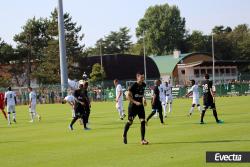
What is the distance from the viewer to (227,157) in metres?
10.9

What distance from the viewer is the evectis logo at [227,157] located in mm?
10714

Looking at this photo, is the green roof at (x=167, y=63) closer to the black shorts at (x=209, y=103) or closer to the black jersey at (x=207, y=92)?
the black jersey at (x=207, y=92)

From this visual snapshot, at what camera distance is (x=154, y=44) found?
410 ft

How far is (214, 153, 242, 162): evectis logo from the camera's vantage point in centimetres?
1071

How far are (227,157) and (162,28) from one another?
115 m

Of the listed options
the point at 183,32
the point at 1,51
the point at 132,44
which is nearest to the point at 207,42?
the point at 183,32

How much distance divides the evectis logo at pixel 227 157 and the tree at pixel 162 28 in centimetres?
11276

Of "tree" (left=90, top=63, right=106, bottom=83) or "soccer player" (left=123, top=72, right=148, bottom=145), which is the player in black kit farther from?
"tree" (left=90, top=63, right=106, bottom=83)

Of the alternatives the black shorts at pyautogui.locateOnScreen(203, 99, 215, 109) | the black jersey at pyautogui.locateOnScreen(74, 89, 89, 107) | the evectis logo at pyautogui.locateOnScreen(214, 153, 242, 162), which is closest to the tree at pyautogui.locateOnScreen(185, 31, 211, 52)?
the black jersey at pyautogui.locateOnScreen(74, 89, 89, 107)

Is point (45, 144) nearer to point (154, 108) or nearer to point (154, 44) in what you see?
point (154, 108)

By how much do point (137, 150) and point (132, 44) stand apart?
137m

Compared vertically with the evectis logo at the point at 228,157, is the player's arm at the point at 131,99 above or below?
above

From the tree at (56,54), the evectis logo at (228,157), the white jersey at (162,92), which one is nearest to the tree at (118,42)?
the tree at (56,54)

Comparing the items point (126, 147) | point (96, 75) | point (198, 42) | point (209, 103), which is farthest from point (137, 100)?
point (198, 42)
